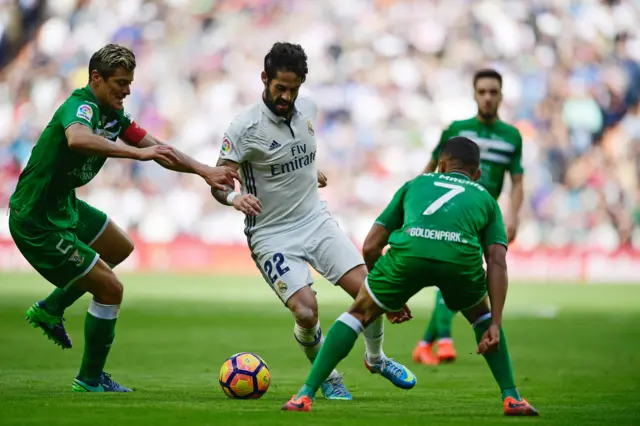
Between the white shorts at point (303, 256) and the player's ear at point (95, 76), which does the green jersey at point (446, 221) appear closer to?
the white shorts at point (303, 256)

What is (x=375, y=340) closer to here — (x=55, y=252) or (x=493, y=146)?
(x=55, y=252)

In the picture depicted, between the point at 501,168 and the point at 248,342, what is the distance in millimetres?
3831

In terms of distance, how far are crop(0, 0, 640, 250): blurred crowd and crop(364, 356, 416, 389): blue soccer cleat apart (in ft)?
70.2

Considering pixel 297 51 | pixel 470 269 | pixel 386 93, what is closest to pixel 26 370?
pixel 297 51

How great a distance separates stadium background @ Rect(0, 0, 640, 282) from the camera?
30359 mm

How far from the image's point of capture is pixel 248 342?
515 inches

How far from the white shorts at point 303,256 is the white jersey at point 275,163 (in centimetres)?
10

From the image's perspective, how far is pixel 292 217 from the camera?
27.0ft

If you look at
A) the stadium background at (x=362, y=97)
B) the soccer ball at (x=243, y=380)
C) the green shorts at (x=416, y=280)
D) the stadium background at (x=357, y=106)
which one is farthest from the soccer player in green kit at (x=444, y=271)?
the stadium background at (x=362, y=97)

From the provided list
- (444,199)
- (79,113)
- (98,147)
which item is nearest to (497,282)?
(444,199)

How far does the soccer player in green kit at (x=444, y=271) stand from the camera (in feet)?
21.6

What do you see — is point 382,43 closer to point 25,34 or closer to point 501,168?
point 25,34

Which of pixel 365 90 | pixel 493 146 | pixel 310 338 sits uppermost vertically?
pixel 365 90

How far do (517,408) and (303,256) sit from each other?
2142 millimetres
